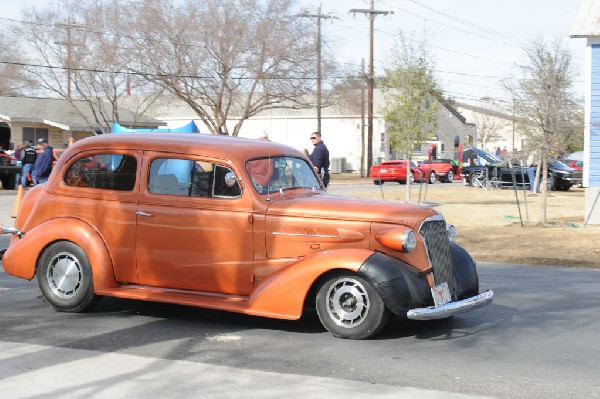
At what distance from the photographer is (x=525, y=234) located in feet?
61.7

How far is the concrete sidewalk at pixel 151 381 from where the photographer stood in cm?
605

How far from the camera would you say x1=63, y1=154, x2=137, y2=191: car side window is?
29.5 ft

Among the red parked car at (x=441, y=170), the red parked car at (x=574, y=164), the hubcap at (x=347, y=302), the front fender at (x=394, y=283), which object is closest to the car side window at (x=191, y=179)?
the hubcap at (x=347, y=302)

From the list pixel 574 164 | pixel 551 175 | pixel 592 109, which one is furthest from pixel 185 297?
pixel 574 164

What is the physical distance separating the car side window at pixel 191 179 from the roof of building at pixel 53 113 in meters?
44.4

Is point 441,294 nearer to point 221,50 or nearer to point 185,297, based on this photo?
point 185,297

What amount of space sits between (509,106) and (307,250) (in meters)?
17.8

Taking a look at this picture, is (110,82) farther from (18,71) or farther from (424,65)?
(424,65)

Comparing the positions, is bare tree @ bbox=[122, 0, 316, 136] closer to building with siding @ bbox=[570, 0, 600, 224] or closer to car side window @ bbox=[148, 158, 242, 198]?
building with siding @ bbox=[570, 0, 600, 224]

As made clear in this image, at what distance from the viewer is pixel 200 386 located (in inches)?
247

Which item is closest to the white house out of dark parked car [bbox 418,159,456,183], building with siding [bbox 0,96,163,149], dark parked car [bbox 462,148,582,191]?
building with siding [bbox 0,96,163,149]

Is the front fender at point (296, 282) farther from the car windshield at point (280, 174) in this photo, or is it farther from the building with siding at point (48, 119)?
the building with siding at point (48, 119)

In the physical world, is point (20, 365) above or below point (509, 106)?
below

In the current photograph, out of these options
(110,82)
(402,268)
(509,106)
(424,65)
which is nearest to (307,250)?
(402,268)
